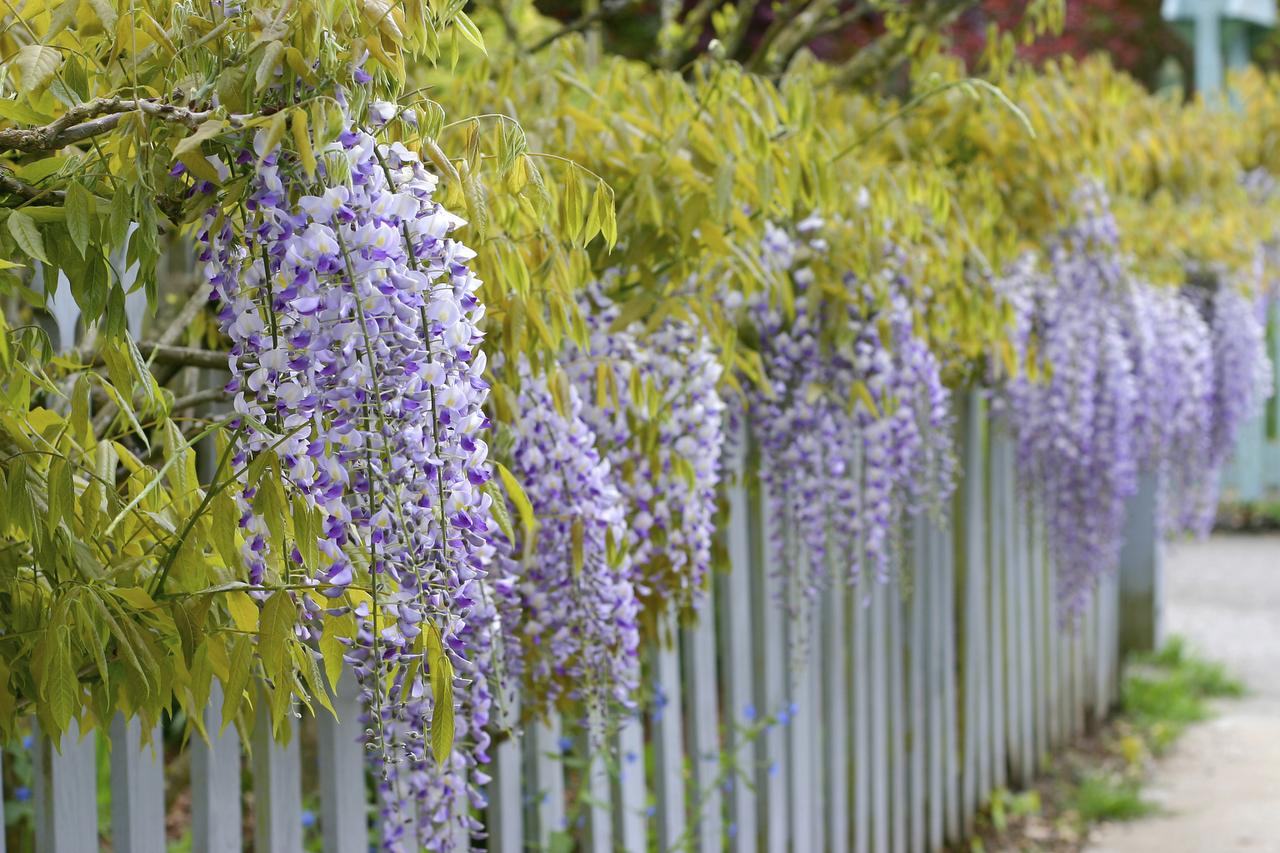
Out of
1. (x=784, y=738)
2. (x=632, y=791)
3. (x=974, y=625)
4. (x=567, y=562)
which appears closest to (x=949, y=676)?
(x=974, y=625)

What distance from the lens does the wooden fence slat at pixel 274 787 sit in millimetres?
1858

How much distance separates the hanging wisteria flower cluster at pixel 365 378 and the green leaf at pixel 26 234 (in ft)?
0.44

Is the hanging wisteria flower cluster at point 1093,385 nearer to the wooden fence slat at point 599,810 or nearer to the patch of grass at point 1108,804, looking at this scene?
the patch of grass at point 1108,804

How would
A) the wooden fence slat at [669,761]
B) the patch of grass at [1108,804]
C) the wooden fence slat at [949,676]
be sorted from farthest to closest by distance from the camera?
1. the patch of grass at [1108,804]
2. the wooden fence slat at [949,676]
3. the wooden fence slat at [669,761]

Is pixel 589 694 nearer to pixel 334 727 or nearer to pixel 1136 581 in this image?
pixel 334 727

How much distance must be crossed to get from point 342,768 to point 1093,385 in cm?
251

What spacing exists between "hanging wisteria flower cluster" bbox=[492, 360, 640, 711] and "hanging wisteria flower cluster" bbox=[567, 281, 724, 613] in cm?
9

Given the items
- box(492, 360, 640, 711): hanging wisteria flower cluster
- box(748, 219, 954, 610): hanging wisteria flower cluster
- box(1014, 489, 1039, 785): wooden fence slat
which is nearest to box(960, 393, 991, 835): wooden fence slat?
box(1014, 489, 1039, 785): wooden fence slat

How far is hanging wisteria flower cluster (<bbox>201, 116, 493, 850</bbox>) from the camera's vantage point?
1.18 meters

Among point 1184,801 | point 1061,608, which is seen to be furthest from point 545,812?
point 1184,801

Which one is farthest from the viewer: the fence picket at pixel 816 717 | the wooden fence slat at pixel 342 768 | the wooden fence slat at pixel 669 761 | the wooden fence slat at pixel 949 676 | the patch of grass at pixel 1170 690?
the patch of grass at pixel 1170 690

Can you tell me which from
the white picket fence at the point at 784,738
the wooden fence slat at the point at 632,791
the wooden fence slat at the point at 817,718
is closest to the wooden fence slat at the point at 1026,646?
the white picket fence at the point at 784,738

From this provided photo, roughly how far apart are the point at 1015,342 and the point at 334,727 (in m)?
1.98

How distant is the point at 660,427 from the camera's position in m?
2.06
